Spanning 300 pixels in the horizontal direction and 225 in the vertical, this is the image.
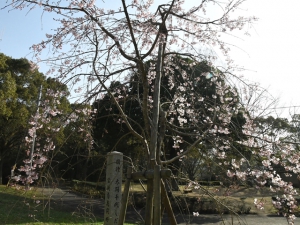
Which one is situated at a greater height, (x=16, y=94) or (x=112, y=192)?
(x=16, y=94)

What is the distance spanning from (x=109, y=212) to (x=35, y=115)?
147 cm

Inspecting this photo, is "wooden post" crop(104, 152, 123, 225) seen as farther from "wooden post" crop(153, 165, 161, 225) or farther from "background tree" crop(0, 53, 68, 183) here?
"background tree" crop(0, 53, 68, 183)

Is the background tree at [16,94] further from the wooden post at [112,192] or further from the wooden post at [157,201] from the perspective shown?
the wooden post at [157,201]

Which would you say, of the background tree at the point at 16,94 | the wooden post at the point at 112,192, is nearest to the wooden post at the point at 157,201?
the wooden post at the point at 112,192

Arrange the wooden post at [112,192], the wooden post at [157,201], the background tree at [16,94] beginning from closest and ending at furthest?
the wooden post at [157,201], the wooden post at [112,192], the background tree at [16,94]

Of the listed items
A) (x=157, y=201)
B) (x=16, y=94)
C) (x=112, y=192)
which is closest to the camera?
(x=157, y=201)

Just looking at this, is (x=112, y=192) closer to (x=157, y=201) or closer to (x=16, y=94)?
(x=157, y=201)

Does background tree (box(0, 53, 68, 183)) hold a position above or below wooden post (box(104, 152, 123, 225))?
above

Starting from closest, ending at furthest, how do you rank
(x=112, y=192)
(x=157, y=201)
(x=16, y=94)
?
1. (x=157, y=201)
2. (x=112, y=192)
3. (x=16, y=94)

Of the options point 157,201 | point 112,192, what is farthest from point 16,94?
point 157,201

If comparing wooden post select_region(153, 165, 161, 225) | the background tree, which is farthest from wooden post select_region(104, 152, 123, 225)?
the background tree

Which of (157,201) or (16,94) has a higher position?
(16,94)

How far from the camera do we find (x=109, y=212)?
12.1 ft

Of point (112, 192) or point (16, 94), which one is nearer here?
point (112, 192)
